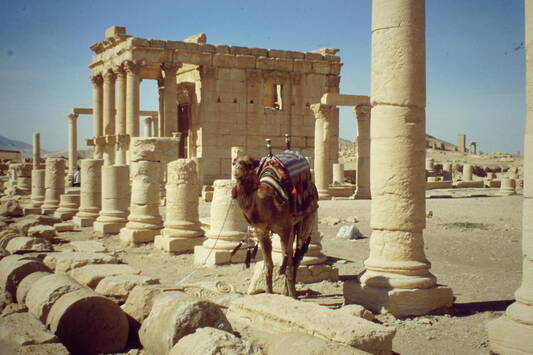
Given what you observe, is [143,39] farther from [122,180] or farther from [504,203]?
[504,203]

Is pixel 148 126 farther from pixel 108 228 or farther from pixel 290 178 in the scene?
pixel 290 178

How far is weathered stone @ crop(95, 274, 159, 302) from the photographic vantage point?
22.6 feet

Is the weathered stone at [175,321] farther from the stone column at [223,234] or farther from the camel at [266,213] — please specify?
the stone column at [223,234]

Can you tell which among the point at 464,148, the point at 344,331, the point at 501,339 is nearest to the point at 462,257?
the point at 501,339

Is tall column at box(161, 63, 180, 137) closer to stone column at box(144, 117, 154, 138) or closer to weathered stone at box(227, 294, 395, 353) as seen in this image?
stone column at box(144, 117, 154, 138)

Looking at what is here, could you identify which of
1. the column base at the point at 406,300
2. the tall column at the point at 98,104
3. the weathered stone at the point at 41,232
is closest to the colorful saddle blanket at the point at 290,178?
the column base at the point at 406,300

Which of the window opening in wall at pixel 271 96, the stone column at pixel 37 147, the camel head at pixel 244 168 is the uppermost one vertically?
the window opening in wall at pixel 271 96

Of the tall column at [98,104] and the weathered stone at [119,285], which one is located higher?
the tall column at [98,104]

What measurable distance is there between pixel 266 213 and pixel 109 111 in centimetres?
2691

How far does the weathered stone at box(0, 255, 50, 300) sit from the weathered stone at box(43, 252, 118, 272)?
0.83 metres

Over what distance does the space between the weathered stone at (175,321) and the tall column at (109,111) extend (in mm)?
26600

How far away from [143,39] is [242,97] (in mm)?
5984

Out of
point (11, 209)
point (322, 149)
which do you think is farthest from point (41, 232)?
point (322, 149)

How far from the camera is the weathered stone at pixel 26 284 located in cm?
674
